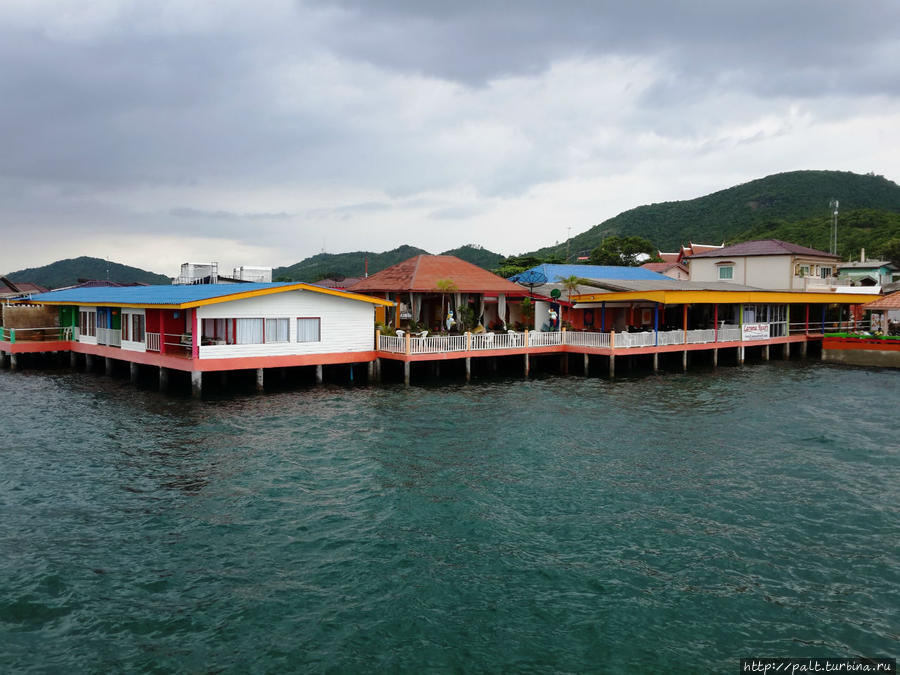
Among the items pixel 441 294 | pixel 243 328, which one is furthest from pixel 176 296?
pixel 441 294

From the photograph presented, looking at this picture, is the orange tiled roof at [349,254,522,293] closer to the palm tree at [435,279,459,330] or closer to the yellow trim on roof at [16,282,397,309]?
the palm tree at [435,279,459,330]

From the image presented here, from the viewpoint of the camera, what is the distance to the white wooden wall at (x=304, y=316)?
26.7m

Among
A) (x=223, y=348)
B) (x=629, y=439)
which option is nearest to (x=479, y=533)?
(x=629, y=439)

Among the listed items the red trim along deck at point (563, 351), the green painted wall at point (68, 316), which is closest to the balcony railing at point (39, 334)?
the green painted wall at point (68, 316)

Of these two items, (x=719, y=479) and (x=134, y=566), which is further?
(x=719, y=479)

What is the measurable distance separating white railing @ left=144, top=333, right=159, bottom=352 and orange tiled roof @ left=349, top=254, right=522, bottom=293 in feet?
43.8

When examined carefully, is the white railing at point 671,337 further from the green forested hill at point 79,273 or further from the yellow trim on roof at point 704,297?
the green forested hill at point 79,273

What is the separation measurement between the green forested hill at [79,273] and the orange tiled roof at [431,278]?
134m

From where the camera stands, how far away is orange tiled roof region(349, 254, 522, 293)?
126 feet

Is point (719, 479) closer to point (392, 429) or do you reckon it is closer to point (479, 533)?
point (479, 533)

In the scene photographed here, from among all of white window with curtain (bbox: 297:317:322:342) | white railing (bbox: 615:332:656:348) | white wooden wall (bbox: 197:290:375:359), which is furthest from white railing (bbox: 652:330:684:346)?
white window with curtain (bbox: 297:317:322:342)

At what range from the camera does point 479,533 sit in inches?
504

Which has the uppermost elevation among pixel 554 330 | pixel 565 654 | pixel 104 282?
pixel 104 282

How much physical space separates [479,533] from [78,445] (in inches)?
537
